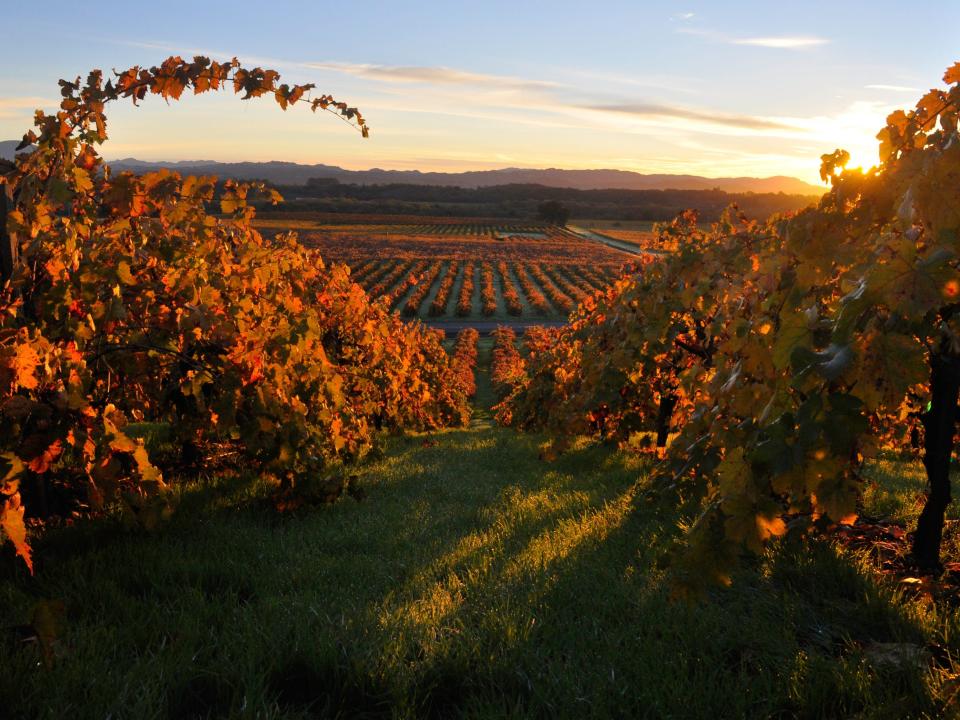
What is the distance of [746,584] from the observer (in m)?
3.16

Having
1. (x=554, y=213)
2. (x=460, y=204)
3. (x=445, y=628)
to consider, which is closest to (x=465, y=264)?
(x=445, y=628)

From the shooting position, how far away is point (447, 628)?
266 cm

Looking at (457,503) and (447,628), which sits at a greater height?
(447,628)

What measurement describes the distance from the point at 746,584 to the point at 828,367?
1.91 meters

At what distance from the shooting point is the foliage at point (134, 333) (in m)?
3.15

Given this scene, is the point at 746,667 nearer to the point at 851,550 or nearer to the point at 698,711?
the point at 698,711

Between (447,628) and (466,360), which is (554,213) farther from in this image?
(447,628)

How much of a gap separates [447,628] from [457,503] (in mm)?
2487

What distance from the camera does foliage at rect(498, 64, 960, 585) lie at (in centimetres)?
171

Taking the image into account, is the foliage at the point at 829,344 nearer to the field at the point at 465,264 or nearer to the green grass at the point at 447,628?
the green grass at the point at 447,628

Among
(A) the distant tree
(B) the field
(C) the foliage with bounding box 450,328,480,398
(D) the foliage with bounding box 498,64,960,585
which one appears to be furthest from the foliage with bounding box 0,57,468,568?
(A) the distant tree

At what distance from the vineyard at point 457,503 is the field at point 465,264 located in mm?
16359

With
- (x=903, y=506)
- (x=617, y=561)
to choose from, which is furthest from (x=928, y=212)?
(x=903, y=506)

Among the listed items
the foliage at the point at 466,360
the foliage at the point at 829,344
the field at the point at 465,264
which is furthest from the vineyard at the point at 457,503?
the foliage at the point at 466,360
